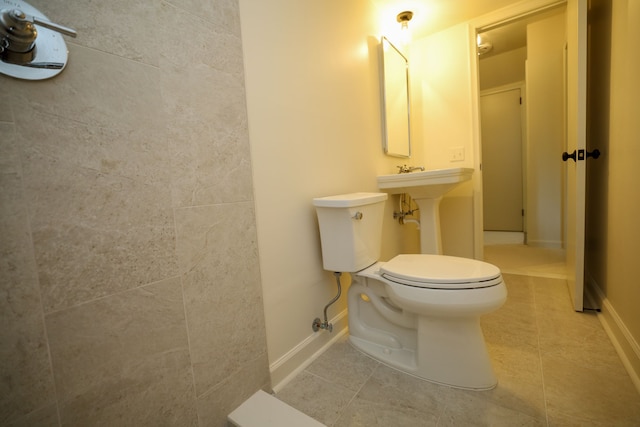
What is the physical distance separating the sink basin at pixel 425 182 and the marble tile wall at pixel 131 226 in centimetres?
105

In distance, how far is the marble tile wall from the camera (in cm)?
55

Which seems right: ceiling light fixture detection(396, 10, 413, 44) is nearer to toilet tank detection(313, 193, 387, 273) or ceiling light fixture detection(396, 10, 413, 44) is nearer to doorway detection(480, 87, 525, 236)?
toilet tank detection(313, 193, 387, 273)

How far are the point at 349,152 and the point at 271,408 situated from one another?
3.98ft

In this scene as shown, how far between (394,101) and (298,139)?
109 centimetres

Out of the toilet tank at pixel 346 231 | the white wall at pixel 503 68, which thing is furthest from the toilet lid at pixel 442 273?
the white wall at pixel 503 68

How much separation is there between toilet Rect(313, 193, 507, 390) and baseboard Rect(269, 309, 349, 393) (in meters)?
0.09

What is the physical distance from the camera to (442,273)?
1.02 m

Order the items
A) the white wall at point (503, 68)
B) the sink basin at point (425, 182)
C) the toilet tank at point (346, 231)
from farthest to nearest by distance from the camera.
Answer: the white wall at point (503, 68)
the sink basin at point (425, 182)
the toilet tank at point (346, 231)

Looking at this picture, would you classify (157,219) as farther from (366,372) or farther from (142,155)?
(366,372)

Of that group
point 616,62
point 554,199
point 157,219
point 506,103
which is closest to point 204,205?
point 157,219

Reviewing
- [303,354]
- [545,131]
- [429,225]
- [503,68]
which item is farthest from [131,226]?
[503,68]

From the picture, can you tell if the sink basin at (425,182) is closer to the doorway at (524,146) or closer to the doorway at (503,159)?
the doorway at (524,146)

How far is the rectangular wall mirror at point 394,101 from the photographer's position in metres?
1.84

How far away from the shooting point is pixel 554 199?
3.05 metres
